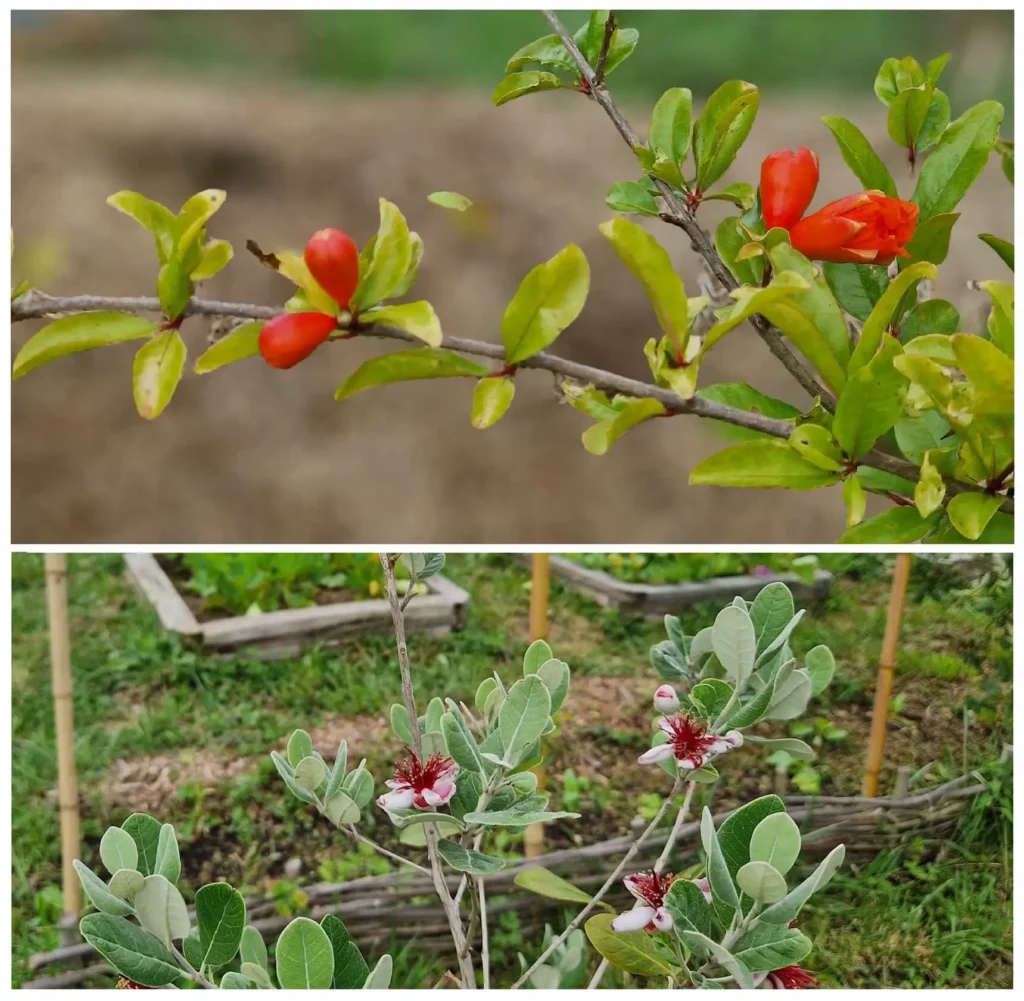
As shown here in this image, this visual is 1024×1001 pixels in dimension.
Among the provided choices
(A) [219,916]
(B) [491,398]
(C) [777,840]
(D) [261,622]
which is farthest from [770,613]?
(D) [261,622]

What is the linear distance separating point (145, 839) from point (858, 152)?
21.8 inches

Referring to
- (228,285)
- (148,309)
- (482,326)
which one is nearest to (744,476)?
(148,309)

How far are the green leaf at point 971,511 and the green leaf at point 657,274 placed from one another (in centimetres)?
14

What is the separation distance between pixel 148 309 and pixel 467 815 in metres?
0.30

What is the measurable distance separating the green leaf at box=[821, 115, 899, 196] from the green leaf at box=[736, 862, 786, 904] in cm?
36

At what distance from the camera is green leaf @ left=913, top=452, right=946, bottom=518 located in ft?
1.29

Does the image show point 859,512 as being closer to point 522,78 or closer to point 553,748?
point 522,78

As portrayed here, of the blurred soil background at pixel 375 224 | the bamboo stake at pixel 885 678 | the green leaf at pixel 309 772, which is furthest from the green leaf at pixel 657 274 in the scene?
the blurred soil background at pixel 375 224

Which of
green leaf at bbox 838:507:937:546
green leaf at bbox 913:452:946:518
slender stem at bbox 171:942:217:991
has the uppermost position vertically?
green leaf at bbox 913:452:946:518

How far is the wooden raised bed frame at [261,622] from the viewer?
0.85m

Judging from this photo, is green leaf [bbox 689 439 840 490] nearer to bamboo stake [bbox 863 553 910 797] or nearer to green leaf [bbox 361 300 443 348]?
green leaf [bbox 361 300 443 348]

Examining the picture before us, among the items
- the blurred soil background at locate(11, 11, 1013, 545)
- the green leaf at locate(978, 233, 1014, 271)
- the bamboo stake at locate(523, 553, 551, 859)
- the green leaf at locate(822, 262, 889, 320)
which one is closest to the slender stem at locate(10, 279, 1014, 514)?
the green leaf at locate(822, 262, 889, 320)

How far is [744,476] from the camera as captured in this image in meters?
0.40

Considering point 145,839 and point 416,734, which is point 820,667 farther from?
point 145,839
